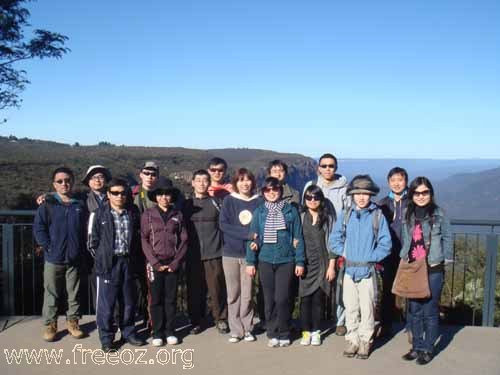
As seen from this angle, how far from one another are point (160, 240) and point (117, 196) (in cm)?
61

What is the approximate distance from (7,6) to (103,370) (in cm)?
1321

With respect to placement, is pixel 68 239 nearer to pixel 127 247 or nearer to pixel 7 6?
pixel 127 247

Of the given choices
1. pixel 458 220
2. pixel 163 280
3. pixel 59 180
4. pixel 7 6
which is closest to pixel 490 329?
pixel 458 220

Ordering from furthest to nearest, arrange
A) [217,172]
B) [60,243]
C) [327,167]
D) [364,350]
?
1. [217,172]
2. [327,167]
3. [60,243]
4. [364,350]

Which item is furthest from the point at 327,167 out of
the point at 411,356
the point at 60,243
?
the point at 60,243

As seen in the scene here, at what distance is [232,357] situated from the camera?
4.71 meters

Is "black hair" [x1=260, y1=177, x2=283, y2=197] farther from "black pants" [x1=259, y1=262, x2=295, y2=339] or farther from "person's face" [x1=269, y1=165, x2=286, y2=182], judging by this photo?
"black pants" [x1=259, y1=262, x2=295, y2=339]

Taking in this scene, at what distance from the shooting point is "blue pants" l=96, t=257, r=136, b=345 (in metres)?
4.84

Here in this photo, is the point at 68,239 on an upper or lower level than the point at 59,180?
lower

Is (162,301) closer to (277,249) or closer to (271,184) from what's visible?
(277,249)

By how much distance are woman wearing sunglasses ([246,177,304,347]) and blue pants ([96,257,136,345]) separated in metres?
1.23

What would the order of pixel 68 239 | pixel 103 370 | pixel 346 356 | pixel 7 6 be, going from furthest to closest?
1. pixel 7 6
2. pixel 68 239
3. pixel 346 356
4. pixel 103 370

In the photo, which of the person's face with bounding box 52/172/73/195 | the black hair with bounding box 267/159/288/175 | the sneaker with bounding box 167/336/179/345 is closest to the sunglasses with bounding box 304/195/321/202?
the black hair with bounding box 267/159/288/175

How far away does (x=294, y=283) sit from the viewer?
16.6 feet
